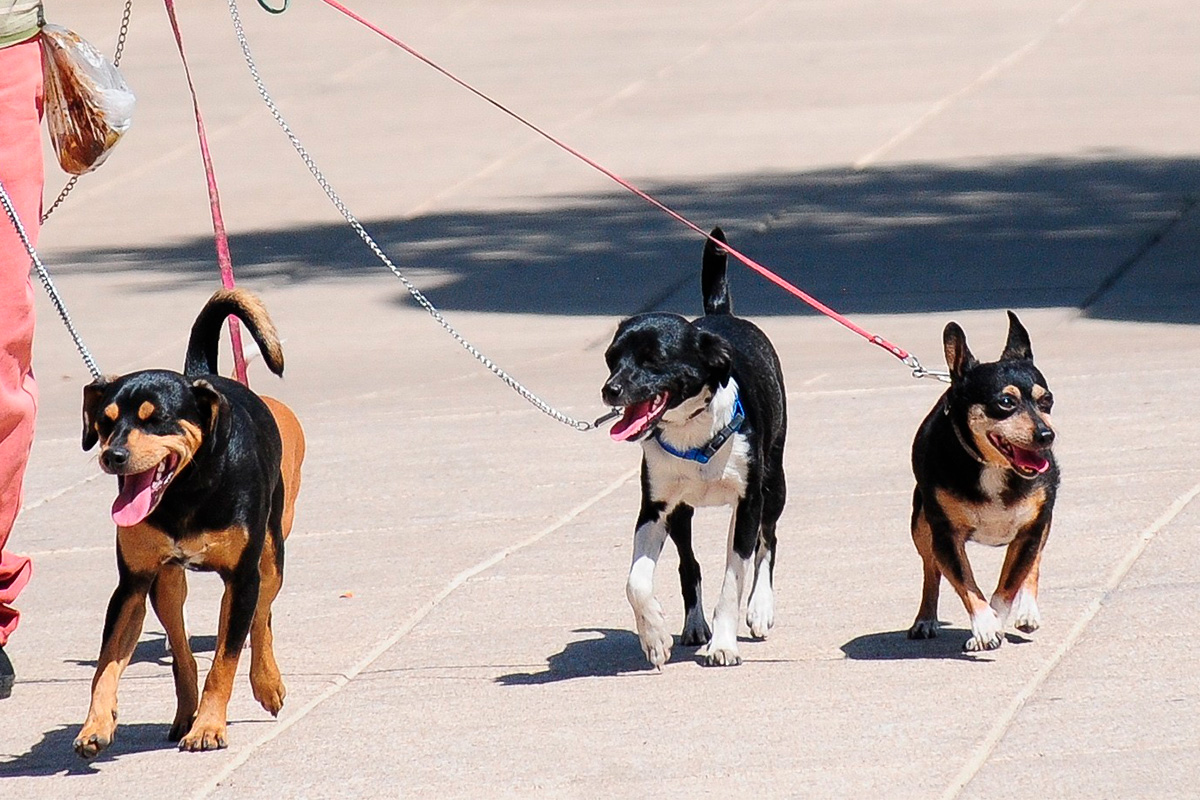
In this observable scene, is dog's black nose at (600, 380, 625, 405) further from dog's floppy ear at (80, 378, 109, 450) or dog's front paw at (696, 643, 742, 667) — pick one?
dog's floppy ear at (80, 378, 109, 450)

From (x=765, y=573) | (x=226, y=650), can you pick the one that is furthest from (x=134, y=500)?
(x=765, y=573)

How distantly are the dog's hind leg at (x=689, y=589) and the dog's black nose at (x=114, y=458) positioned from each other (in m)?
1.91

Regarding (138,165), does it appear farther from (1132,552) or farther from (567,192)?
(1132,552)

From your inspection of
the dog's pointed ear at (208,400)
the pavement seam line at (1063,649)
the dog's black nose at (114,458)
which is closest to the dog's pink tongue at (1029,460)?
the pavement seam line at (1063,649)

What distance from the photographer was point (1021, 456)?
586 centimetres

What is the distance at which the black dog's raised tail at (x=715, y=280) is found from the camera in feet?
22.4

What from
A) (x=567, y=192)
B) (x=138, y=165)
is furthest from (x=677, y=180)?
(x=138, y=165)

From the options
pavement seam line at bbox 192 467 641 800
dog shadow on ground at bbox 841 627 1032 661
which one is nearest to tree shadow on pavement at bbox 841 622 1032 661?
dog shadow on ground at bbox 841 627 1032 661

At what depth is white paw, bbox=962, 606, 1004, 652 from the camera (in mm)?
6008

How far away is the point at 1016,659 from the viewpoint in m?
5.99

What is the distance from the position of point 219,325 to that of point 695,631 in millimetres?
1711

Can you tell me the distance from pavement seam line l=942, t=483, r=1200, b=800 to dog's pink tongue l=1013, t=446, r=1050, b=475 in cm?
55

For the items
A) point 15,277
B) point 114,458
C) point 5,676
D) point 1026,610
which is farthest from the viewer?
point 15,277

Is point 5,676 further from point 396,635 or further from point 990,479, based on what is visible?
point 990,479
